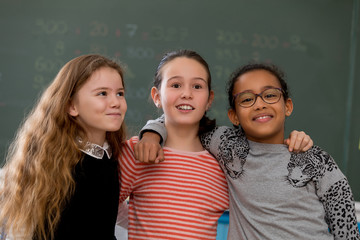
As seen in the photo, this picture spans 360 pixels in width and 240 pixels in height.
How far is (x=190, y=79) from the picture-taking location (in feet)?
4.21

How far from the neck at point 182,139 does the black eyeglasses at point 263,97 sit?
24cm

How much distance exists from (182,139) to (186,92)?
21 centimetres

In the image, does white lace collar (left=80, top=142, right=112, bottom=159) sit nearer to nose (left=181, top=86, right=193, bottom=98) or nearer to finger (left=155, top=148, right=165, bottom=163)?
finger (left=155, top=148, right=165, bottom=163)

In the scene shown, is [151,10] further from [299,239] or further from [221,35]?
[299,239]

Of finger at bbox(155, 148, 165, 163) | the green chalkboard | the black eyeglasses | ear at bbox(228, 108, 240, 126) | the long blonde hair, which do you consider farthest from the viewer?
the green chalkboard

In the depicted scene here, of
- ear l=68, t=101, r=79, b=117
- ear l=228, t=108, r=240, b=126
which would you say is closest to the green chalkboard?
ear l=228, t=108, r=240, b=126

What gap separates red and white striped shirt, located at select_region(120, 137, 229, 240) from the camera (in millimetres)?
1185

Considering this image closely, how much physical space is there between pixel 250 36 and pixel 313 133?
655mm

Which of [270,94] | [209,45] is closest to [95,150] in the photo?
[270,94]

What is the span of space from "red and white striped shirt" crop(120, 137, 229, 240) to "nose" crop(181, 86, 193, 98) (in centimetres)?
22

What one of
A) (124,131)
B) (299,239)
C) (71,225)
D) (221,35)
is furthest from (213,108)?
(71,225)

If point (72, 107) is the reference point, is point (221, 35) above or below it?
above

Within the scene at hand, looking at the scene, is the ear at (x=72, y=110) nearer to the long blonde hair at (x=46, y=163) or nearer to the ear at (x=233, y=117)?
the long blonde hair at (x=46, y=163)

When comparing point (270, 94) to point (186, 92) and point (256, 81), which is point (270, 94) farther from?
point (186, 92)
